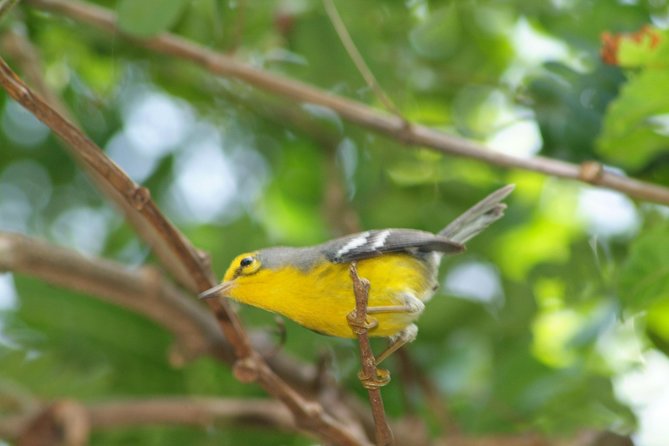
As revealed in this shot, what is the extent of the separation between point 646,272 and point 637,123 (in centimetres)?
65

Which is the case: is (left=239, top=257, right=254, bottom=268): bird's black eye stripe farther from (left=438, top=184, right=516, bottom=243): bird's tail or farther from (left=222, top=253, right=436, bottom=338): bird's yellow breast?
(left=438, top=184, right=516, bottom=243): bird's tail

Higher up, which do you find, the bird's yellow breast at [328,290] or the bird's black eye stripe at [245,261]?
the bird's black eye stripe at [245,261]

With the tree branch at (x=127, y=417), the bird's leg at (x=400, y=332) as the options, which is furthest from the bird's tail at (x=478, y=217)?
the tree branch at (x=127, y=417)

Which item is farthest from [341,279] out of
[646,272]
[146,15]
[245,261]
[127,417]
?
[127,417]

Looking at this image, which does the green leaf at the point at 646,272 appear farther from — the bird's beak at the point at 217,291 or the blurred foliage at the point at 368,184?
the bird's beak at the point at 217,291

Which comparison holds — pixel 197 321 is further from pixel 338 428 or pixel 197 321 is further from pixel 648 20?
pixel 648 20

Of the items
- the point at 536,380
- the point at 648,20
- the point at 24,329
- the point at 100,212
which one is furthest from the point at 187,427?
the point at 648,20

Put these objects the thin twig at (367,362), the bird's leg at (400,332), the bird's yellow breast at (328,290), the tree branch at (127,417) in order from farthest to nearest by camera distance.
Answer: the tree branch at (127,417) → the bird's yellow breast at (328,290) → the bird's leg at (400,332) → the thin twig at (367,362)

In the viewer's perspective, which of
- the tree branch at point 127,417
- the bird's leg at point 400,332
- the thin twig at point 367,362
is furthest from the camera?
the tree branch at point 127,417

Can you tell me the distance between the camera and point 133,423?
392 cm

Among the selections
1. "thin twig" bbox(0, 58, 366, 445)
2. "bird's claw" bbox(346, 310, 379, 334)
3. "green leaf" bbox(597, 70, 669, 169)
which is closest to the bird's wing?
"bird's claw" bbox(346, 310, 379, 334)

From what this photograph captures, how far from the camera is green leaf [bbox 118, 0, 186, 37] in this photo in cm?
333

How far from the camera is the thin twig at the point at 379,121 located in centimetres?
332

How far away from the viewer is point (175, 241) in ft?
8.10
